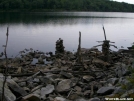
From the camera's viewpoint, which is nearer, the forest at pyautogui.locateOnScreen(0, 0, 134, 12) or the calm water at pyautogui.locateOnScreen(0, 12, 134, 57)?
the calm water at pyautogui.locateOnScreen(0, 12, 134, 57)

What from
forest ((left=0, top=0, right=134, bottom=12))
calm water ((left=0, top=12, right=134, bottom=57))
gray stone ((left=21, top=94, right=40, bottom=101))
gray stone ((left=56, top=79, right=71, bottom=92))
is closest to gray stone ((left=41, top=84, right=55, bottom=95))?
gray stone ((left=56, top=79, right=71, bottom=92))

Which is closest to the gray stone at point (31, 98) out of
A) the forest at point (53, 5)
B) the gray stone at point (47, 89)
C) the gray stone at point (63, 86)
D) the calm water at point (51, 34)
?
the gray stone at point (47, 89)

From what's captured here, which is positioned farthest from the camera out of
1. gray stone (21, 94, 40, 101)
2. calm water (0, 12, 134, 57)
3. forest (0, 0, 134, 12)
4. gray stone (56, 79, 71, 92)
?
forest (0, 0, 134, 12)

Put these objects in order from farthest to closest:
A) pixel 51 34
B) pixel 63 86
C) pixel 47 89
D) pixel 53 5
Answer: pixel 53 5 < pixel 51 34 < pixel 63 86 < pixel 47 89

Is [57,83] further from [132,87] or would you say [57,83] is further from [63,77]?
[132,87]

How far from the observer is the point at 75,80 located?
574 inches

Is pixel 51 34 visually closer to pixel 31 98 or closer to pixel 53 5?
pixel 31 98

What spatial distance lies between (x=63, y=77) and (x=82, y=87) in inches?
85.9

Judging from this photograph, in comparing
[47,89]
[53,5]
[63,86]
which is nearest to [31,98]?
[47,89]

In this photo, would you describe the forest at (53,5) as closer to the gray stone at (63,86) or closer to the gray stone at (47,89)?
the gray stone at (63,86)

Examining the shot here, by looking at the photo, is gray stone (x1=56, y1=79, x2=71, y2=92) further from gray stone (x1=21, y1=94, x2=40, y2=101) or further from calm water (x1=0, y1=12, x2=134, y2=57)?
calm water (x1=0, y1=12, x2=134, y2=57)

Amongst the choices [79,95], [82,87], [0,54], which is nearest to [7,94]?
[79,95]

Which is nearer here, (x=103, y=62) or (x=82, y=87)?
(x=82, y=87)

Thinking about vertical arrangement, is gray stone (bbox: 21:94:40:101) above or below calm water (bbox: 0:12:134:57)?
below
